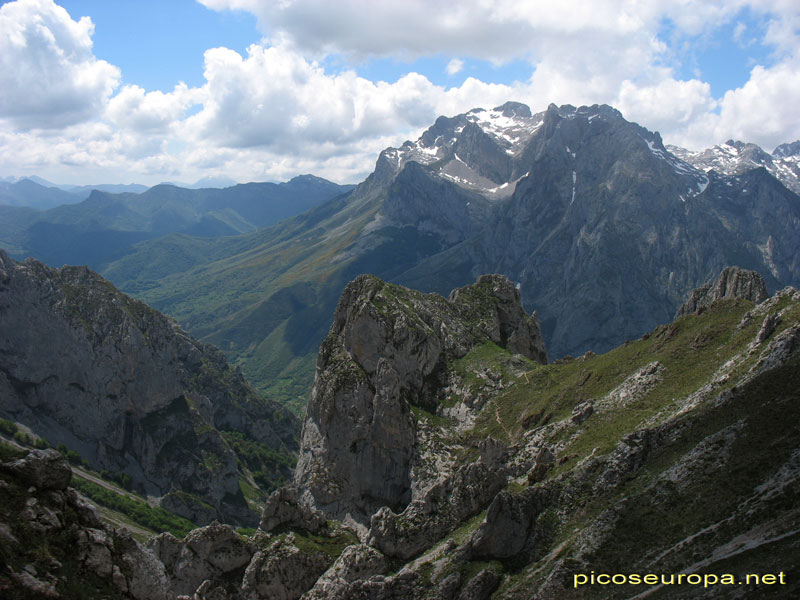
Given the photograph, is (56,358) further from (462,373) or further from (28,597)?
(28,597)

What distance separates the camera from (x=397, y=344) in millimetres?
95875

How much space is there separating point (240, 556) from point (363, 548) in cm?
1246

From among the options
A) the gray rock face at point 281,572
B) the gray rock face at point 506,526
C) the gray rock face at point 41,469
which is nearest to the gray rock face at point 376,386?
the gray rock face at point 281,572

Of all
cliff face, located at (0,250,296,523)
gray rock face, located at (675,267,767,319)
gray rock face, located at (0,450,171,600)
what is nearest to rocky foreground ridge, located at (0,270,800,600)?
gray rock face, located at (0,450,171,600)

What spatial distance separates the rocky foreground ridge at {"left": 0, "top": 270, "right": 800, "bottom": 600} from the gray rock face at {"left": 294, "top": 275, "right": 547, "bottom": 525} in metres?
0.33

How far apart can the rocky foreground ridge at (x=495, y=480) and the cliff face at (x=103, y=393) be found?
97.7 metres

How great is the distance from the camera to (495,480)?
193 ft

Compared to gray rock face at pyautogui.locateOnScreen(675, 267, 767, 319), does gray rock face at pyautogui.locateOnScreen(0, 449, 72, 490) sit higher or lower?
lower

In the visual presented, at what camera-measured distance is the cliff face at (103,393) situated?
168 meters

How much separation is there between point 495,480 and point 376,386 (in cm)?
3464

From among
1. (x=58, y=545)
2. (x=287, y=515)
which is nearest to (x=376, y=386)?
(x=287, y=515)

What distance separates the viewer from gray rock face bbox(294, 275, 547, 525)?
8619 centimetres

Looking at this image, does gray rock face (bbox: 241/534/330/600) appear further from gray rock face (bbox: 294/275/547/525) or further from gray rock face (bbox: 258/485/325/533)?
gray rock face (bbox: 294/275/547/525)

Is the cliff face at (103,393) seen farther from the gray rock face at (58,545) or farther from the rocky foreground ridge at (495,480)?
the gray rock face at (58,545)
